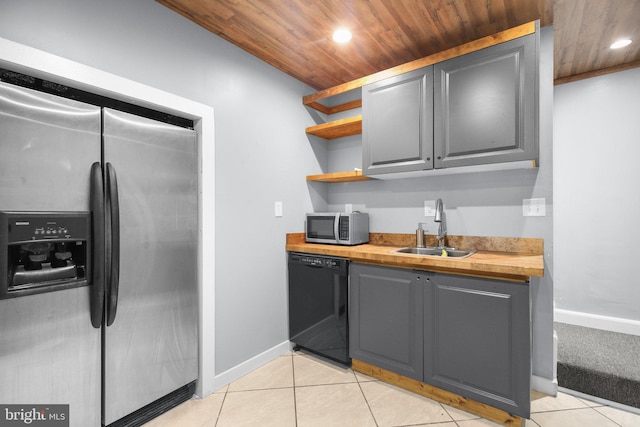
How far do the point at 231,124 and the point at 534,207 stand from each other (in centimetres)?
228

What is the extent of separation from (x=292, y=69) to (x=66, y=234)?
6.83 feet

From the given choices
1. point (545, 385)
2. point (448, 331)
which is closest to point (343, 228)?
point (448, 331)

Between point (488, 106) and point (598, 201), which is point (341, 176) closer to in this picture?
point (488, 106)

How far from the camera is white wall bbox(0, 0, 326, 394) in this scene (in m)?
1.50

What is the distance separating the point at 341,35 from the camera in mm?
2105

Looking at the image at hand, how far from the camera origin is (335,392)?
2029 millimetres

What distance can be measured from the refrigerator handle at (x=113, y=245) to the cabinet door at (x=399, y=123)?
1743 millimetres

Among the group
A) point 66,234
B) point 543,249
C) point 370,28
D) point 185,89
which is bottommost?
point 543,249

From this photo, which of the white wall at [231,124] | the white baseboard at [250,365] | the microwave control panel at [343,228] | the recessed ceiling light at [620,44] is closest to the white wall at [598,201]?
the recessed ceiling light at [620,44]

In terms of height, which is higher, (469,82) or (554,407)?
(469,82)

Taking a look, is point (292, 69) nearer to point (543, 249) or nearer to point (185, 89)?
point (185, 89)

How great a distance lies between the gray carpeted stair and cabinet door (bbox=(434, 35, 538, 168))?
4.90 feet

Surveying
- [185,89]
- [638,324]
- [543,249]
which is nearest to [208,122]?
[185,89]

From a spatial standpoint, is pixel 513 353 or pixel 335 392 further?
pixel 335 392
